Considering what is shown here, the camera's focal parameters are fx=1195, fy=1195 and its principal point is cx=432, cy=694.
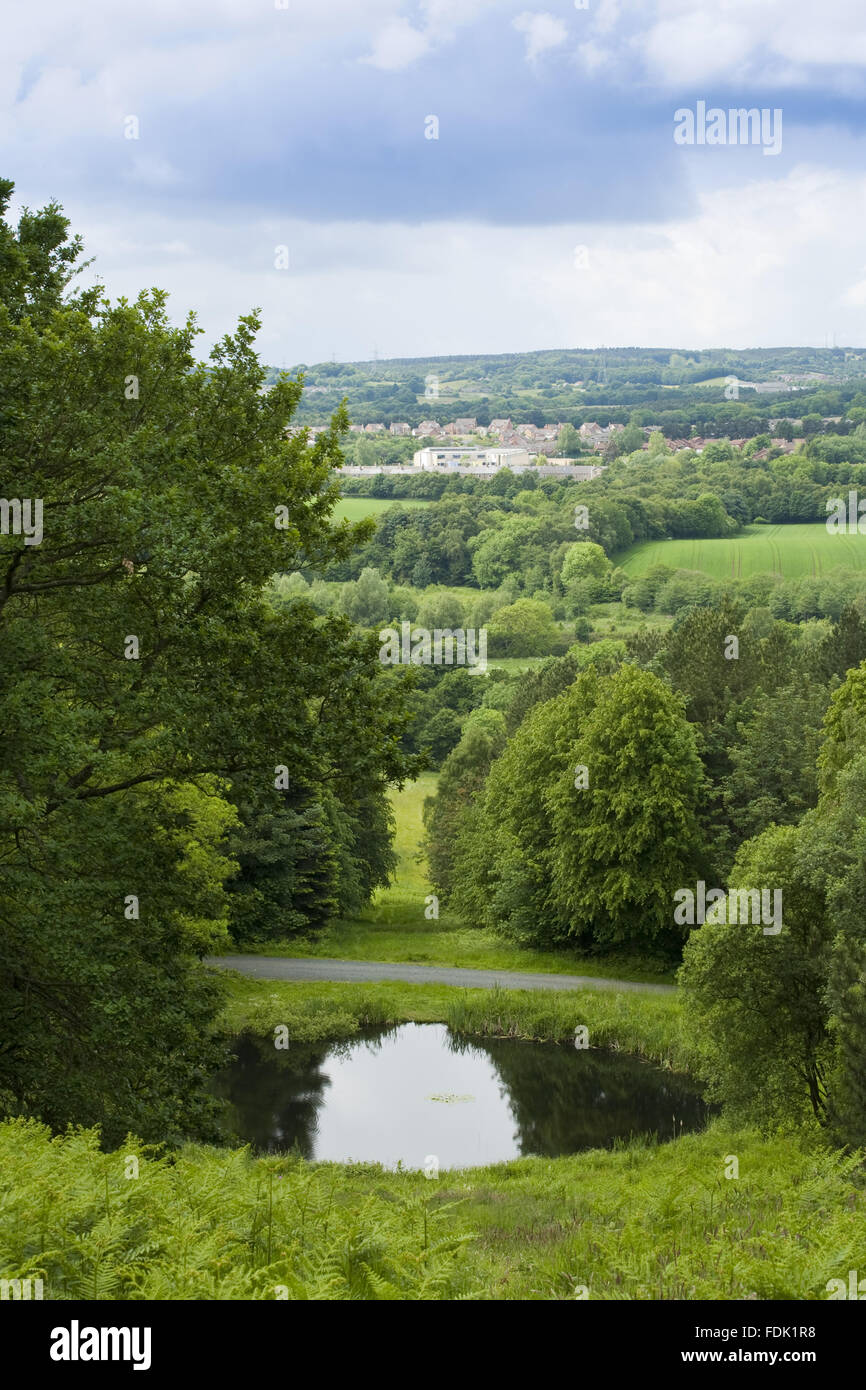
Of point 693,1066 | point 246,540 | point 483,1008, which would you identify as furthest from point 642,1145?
point 246,540

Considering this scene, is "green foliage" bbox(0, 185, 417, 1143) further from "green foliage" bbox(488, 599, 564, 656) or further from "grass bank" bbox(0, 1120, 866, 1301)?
"green foliage" bbox(488, 599, 564, 656)

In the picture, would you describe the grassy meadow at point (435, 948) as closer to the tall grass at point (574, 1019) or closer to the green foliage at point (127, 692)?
the tall grass at point (574, 1019)

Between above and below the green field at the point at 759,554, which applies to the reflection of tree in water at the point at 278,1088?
below

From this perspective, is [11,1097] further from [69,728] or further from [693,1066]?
[693,1066]

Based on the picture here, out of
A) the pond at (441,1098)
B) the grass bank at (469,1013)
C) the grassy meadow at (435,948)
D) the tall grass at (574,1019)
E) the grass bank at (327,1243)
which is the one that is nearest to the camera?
the grass bank at (327,1243)

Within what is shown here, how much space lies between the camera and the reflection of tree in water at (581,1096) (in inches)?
1043

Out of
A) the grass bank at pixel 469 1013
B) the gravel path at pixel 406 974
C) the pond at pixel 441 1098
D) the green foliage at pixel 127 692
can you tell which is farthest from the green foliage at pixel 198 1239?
the gravel path at pixel 406 974

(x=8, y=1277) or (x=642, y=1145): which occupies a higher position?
(x=8, y=1277)

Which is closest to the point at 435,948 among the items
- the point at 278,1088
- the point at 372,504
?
the point at 278,1088

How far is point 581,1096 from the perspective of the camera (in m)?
29.0

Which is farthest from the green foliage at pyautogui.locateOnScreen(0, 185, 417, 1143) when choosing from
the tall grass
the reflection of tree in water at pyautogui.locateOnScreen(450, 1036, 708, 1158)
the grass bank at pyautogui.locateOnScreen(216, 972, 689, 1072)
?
the tall grass

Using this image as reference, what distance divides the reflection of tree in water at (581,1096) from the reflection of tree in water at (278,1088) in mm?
3872
